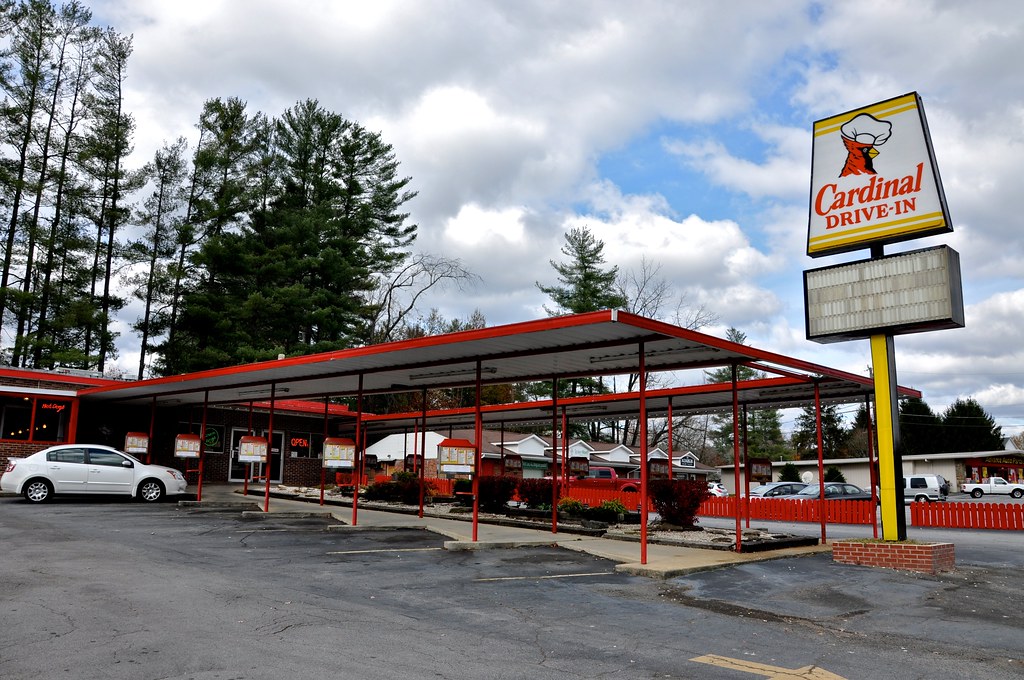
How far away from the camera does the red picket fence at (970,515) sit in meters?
23.5

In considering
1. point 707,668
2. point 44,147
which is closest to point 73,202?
point 44,147

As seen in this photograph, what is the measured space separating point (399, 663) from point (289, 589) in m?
3.68

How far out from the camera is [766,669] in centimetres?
646

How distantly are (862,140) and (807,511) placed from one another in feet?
49.0

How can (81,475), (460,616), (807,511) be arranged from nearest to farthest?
(460,616), (81,475), (807,511)

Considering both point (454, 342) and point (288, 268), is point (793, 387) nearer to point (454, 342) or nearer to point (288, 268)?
point (454, 342)

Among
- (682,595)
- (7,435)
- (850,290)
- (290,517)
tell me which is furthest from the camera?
(7,435)

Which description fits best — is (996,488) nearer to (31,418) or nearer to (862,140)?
(862,140)

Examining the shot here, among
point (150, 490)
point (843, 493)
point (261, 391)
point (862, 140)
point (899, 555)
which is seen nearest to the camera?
point (899, 555)

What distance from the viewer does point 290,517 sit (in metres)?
19.2

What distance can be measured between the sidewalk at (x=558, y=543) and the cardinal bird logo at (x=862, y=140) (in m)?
7.72

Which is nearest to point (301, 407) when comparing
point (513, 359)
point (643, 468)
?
point (513, 359)

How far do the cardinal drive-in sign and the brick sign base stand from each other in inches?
225

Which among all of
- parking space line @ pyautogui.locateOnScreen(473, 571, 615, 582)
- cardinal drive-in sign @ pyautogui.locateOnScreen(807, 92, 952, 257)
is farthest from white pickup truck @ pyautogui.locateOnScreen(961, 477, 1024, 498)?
parking space line @ pyautogui.locateOnScreen(473, 571, 615, 582)
